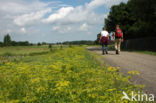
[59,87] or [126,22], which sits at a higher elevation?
[126,22]

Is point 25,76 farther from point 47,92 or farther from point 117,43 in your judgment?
point 117,43

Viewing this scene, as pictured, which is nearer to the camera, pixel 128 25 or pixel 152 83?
pixel 152 83

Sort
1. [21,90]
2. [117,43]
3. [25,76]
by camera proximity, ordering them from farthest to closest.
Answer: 1. [117,43]
2. [25,76]
3. [21,90]

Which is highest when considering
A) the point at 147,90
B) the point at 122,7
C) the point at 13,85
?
the point at 122,7

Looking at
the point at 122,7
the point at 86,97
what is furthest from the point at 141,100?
the point at 122,7

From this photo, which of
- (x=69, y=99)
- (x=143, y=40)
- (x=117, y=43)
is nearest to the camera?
(x=69, y=99)

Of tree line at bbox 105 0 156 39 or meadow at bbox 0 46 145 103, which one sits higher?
tree line at bbox 105 0 156 39

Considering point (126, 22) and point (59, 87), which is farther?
point (126, 22)

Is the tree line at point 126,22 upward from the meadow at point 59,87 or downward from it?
upward

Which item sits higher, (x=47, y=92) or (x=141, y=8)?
(x=141, y=8)

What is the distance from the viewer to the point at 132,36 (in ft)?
150

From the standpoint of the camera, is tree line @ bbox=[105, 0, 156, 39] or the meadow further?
tree line @ bbox=[105, 0, 156, 39]

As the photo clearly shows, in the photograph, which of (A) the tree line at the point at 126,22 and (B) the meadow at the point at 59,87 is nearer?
(B) the meadow at the point at 59,87

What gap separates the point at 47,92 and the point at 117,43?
12.7 metres
